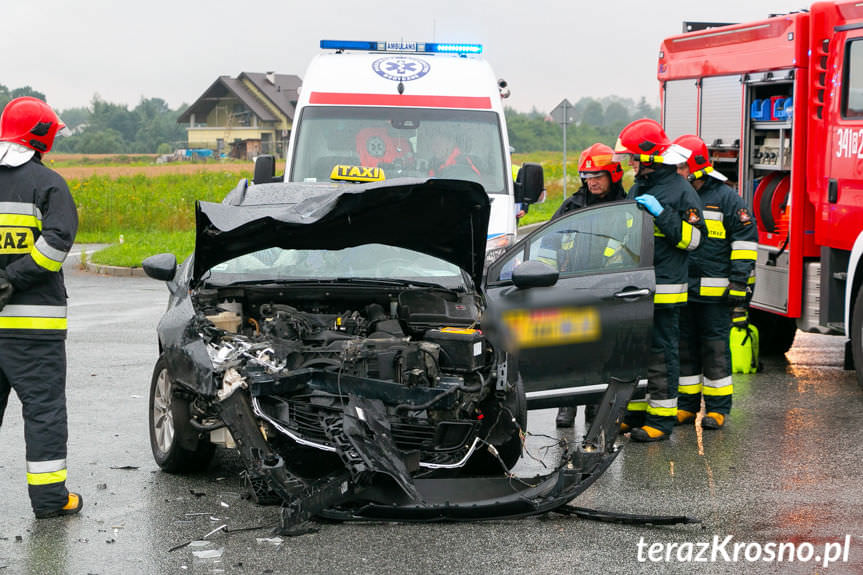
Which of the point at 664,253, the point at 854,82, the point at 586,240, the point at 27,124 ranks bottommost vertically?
the point at 664,253

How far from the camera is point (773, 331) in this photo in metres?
11.1

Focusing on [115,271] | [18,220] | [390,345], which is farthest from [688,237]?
[115,271]

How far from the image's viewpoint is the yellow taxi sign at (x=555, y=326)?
689 centimetres

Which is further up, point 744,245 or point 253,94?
point 253,94

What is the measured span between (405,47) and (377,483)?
24.0 ft

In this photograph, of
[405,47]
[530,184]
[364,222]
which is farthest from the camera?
[405,47]

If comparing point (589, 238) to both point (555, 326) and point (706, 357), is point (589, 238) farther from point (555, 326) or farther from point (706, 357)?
point (706, 357)

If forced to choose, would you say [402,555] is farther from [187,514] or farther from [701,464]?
[701,464]

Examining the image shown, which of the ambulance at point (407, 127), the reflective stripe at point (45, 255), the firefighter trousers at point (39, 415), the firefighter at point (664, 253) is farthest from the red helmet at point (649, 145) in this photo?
the firefighter trousers at point (39, 415)

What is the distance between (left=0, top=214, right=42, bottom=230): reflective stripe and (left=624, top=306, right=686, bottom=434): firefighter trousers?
12.7ft

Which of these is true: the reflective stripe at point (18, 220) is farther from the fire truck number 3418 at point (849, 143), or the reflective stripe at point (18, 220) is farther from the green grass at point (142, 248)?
the green grass at point (142, 248)

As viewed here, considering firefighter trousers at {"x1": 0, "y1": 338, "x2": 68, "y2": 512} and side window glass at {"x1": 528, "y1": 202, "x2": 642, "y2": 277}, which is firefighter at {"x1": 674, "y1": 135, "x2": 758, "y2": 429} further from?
firefighter trousers at {"x1": 0, "y1": 338, "x2": 68, "y2": 512}

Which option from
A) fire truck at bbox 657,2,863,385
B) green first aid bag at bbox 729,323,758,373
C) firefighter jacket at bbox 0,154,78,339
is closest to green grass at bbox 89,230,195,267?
fire truck at bbox 657,2,863,385

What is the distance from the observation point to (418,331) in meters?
6.46
